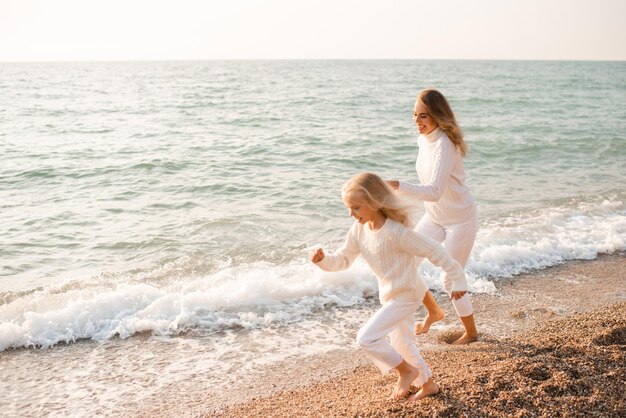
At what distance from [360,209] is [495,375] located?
4.73 ft

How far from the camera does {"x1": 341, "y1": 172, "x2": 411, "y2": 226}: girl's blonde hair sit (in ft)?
10.4

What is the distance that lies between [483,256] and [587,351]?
316cm

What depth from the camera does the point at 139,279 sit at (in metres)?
6.70

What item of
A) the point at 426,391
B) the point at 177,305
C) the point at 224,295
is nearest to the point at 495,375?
the point at 426,391

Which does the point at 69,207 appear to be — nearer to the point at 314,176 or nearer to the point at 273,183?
the point at 273,183

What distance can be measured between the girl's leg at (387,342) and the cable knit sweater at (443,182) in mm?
913

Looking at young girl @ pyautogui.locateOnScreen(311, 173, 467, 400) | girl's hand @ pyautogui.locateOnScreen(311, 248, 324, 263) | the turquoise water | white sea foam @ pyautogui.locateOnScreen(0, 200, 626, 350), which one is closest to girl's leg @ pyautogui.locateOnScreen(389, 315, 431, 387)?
young girl @ pyautogui.locateOnScreen(311, 173, 467, 400)

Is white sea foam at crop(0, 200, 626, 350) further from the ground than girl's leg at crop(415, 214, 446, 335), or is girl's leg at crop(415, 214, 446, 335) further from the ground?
girl's leg at crop(415, 214, 446, 335)

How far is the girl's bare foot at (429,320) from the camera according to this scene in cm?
449

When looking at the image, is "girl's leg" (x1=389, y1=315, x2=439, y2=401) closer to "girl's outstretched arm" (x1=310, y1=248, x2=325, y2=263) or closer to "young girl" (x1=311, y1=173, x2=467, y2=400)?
"young girl" (x1=311, y1=173, x2=467, y2=400)

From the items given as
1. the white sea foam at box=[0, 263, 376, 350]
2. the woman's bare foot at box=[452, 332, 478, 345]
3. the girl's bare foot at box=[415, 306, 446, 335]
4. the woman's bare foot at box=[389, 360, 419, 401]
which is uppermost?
the woman's bare foot at box=[389, 360, 419, 401]

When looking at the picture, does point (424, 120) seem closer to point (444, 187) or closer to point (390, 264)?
point (444, 187)

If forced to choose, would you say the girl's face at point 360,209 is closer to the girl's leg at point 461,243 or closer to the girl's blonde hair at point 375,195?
the girl's blonde hair at point 375,195

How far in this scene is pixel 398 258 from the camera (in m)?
3.32
